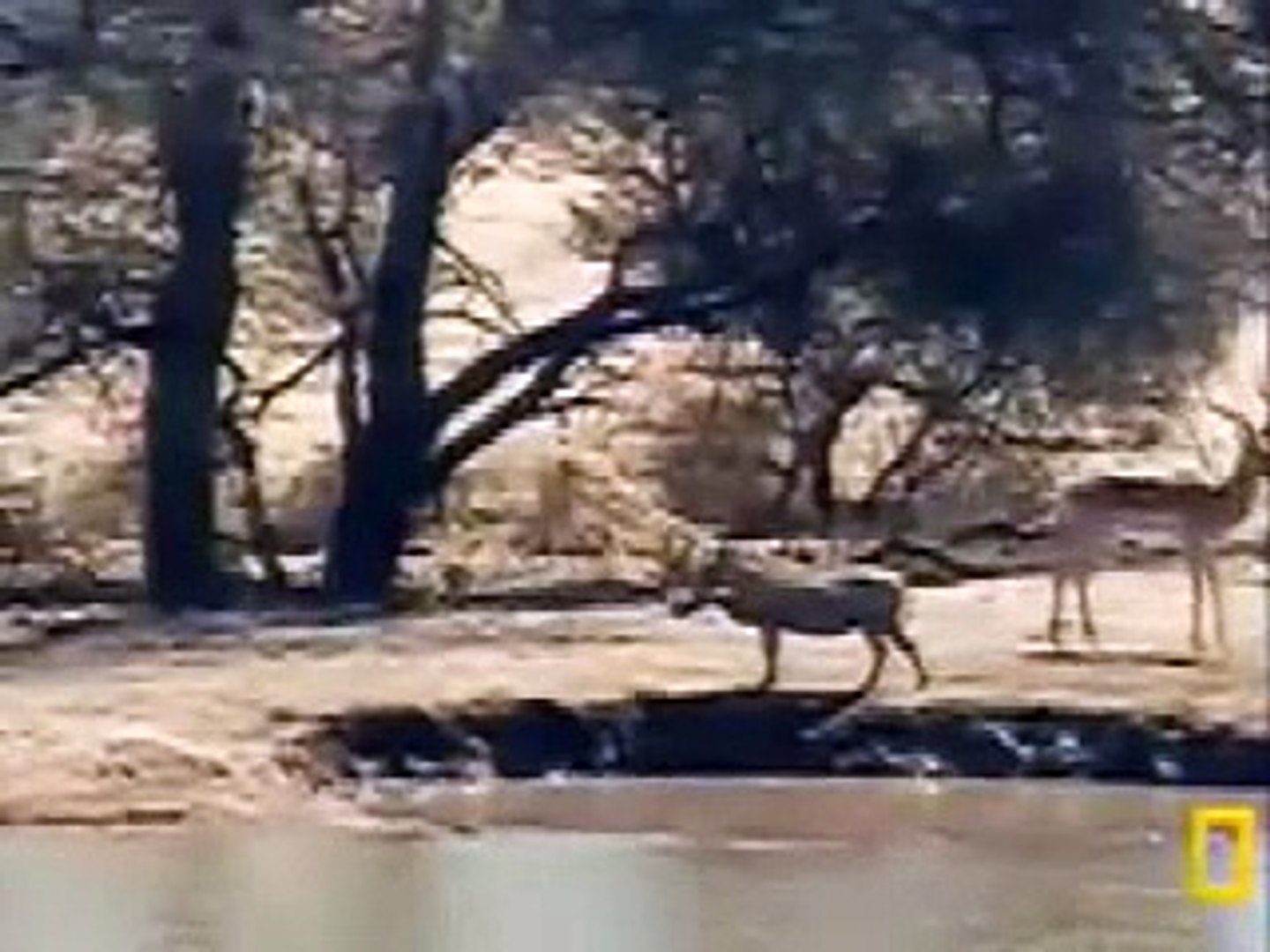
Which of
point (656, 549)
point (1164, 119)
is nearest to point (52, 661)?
point (656, 549)

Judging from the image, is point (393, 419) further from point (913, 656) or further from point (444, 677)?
point (913, 656)

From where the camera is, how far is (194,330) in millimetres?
16250

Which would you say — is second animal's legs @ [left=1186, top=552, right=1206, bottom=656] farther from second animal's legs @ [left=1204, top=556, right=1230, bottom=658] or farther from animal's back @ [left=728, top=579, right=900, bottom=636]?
animal's back @ [left=728, top=579, right=900, bottom=636]

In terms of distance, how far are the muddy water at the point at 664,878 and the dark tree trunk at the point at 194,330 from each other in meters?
1.88

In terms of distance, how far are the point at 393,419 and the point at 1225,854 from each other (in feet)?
15.6

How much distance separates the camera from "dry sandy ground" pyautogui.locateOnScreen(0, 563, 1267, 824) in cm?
1474

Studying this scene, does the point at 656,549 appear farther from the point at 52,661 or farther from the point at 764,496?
the point at 52,661

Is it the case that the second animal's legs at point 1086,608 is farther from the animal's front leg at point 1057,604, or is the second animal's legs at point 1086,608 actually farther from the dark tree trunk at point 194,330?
the dark tree trunk at point 194,330

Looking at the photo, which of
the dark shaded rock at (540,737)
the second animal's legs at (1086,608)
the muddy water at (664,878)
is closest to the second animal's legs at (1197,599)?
the second animal's legs at (1086,608)

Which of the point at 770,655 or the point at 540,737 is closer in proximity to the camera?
the point at 540,737

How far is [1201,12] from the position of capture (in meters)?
16.8


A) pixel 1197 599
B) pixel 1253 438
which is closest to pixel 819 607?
pixel 1197 599

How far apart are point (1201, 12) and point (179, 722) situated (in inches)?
203

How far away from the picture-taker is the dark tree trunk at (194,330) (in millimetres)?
15977
